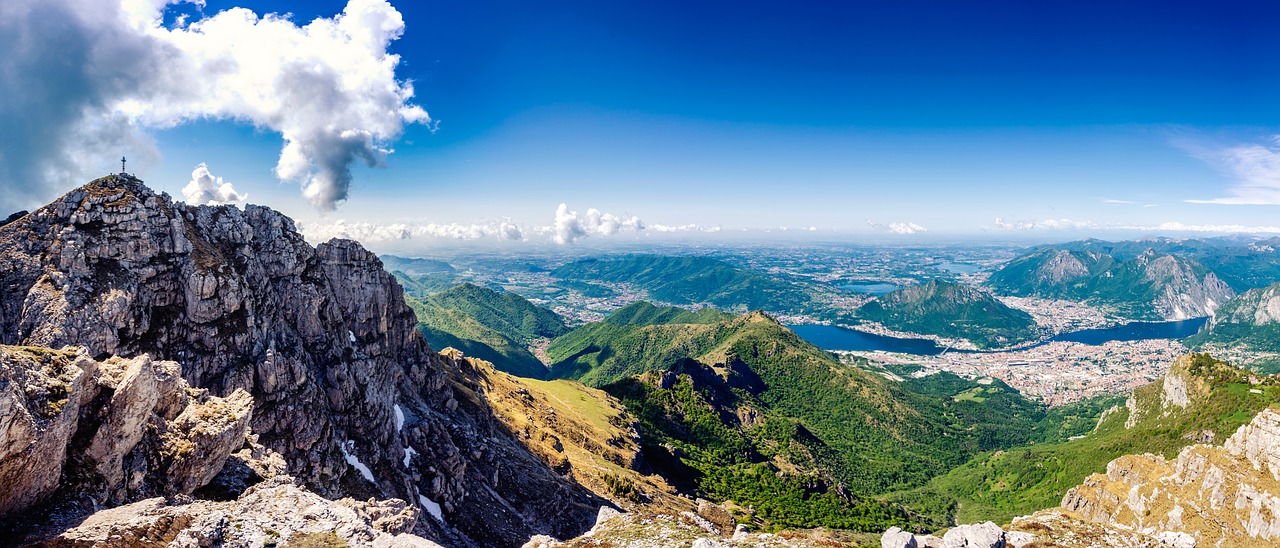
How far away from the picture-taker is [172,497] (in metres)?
32.9

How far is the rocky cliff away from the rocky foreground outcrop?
6737 cm

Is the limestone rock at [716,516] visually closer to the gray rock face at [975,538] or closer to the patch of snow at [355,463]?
the gray rock face at [975,538]

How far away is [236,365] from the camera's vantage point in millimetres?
57219

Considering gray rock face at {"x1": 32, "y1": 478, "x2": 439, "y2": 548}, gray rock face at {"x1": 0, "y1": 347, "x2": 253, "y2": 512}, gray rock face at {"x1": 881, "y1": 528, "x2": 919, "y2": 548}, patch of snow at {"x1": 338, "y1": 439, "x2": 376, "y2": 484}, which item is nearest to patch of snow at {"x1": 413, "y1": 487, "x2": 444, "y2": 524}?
patch of snow at {"x1": 338, "y1": 439, "x2": 376, "y2": 484}

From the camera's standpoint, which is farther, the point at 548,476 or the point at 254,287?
the point at 548,476

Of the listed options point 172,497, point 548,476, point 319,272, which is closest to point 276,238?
point 319,272

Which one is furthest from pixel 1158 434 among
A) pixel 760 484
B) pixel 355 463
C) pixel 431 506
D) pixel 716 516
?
pixel 355 463

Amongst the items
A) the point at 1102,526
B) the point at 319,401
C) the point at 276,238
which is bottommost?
the point at 1102,526

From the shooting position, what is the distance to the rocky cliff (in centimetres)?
3266

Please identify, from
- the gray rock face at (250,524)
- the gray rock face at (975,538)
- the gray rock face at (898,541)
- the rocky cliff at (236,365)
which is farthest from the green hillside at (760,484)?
the gray rock face at (250,524)

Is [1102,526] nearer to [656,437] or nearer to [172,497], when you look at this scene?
[172,497]

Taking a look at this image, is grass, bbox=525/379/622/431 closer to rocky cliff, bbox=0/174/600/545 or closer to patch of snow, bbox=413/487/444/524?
rocky cliff, bbox=0/174/600/545

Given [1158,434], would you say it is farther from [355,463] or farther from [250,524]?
[250,524]

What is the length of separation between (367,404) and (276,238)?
90.7 ft
